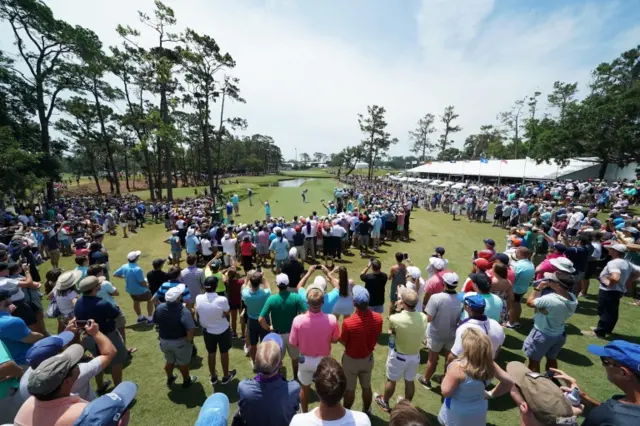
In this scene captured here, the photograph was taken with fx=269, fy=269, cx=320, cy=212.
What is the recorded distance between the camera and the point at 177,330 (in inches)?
160

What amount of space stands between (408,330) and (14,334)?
16.4 feet

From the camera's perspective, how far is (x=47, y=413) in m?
1.95

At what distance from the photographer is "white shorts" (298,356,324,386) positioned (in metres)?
3.57

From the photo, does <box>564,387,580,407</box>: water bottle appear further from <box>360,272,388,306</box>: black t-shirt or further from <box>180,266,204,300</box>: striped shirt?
<box>180,266,204,300</box>: striped shirt

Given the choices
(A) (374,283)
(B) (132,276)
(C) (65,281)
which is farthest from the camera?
(B) (132,276)

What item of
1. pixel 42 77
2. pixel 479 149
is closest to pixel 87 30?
pixel 42 77

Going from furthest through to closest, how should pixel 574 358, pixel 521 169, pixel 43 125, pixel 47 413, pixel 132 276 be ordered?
1. pixel 521 169
2. pixel 43 125
3. pixel 132 276
4. pixel 574 358
5. pixel 47 413

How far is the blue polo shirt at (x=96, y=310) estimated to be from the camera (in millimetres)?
3949

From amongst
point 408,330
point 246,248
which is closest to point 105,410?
point 408,330

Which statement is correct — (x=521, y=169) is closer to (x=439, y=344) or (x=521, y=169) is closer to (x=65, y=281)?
(x=439, y=344)

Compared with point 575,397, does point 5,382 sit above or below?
below

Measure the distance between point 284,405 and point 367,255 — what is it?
33.8 feet

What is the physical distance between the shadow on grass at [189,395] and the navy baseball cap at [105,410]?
114 inches

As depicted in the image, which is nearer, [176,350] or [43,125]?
[176,350]
